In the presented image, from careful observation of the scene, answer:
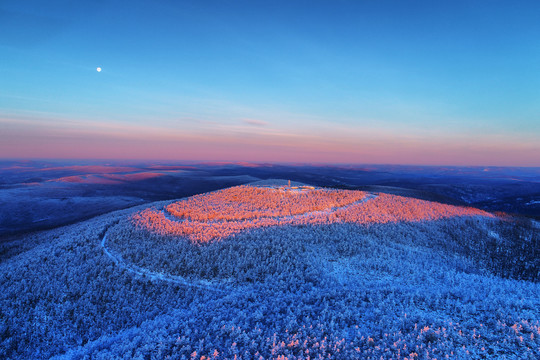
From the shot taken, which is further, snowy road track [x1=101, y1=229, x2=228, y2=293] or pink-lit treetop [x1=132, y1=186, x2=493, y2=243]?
pink-lit treetop [x1=132, y1=186, x2=493, y2=243]

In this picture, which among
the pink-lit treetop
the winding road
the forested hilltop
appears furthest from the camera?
the pink-lit treetop

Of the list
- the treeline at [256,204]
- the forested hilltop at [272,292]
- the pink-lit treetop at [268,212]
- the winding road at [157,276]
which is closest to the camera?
the forested hilltop at [272,292]

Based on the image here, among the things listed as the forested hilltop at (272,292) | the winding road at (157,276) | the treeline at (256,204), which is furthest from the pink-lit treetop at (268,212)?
the winding road at (157,276)

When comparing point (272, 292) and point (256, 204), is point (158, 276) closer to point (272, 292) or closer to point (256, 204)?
point (272, 292)

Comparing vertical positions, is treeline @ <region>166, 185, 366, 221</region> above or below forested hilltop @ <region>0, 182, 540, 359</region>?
above

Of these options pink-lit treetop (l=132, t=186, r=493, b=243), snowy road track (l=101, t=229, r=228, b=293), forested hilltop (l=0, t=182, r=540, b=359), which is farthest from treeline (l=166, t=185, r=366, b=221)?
snowy road track (l=101, t=229, r=228, b=293)

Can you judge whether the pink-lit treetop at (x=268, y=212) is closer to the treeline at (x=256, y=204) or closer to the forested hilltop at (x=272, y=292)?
the treeline at (x=256, y=204)

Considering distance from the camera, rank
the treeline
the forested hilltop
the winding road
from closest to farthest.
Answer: the forested hilltop → the winding road → the treeline

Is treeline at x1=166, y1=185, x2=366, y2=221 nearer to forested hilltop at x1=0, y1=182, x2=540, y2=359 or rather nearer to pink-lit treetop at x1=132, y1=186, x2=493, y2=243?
pink-lit treetop at x1=132, y1=186, x2=493, y2=243
